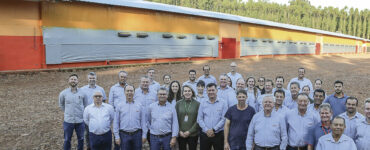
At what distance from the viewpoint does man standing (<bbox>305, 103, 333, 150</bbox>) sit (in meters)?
4.10

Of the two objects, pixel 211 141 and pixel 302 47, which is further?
pixel 302 47

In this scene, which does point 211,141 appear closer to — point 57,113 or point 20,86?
point 57,113

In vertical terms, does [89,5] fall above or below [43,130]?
above

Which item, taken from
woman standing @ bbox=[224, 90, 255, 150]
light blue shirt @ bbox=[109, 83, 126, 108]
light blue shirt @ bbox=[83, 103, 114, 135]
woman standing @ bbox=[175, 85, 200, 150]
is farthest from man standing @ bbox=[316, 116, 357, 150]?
light blue shirt @ bbox=[109, 83, 126, 108]

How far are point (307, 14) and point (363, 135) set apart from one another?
89.7 metres

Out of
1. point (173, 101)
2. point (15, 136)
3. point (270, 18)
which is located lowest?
point (15, 136)

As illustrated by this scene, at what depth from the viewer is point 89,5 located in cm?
1532

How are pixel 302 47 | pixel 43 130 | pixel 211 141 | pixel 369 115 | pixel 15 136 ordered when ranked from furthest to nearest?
pixel 302 47 < pixel 43 130 < pixel 15 136 < pixel 211 141 < pixel 369 115

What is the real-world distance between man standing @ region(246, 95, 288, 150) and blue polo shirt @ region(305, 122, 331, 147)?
0.36m

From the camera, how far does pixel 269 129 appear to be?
14.5 feet

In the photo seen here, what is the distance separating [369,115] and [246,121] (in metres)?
1.88

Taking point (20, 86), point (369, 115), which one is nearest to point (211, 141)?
point (369, 115)

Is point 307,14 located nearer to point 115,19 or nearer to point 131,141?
point 115,19

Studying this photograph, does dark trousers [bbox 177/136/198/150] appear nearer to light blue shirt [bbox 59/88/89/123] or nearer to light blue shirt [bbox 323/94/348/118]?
light blue shirt [bbox 59/88/89/123]
